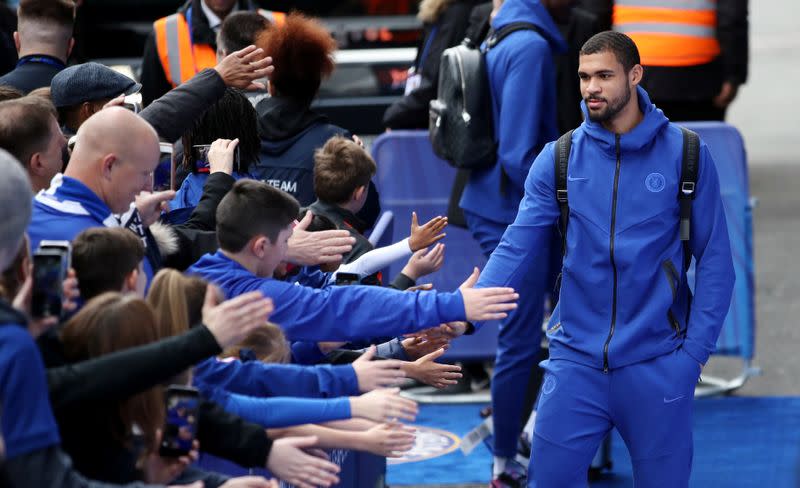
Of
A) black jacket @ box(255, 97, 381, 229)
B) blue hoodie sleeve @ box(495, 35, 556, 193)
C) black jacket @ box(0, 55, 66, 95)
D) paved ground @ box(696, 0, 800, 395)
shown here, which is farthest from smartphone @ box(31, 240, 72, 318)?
paved ground @ box(696, 0, 800, 395)

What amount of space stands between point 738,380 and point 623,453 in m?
1.45

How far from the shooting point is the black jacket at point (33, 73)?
262 inches

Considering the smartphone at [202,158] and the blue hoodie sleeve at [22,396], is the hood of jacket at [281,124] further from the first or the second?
the blue hoodie sleeve at [22,396]

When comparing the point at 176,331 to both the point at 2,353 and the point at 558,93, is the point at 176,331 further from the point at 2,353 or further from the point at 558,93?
the point at 558,93

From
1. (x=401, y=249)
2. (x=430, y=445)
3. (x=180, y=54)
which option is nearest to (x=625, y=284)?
(x=401, y=249)

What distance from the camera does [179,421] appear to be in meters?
3.68

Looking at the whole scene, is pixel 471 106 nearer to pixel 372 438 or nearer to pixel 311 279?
pixel 311 279

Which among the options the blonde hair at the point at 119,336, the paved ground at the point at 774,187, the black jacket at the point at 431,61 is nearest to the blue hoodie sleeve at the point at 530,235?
the blonde hair at the point at 119,336

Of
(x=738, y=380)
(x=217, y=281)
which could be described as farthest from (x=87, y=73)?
(x=738, y=380)

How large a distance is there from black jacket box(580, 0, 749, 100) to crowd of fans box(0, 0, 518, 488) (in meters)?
2.56

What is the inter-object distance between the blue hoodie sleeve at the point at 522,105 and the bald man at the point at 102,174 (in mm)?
2764

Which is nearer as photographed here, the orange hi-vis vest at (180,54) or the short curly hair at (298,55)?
the short curly hair at (298,55)

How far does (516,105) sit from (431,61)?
7.27 feet

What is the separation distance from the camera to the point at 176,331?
3807 mm
